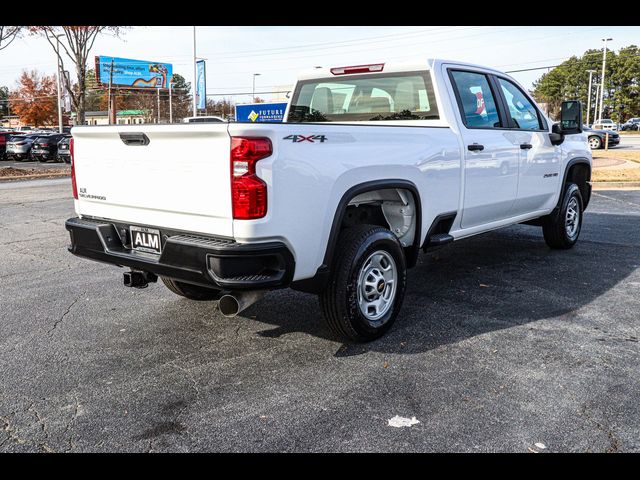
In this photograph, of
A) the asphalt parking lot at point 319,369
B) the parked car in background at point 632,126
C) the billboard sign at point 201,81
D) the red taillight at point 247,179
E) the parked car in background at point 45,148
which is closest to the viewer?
the asphalt parking lot at point 319,369

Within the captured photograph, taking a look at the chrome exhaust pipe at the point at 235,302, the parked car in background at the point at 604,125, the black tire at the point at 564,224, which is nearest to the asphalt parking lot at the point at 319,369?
the chrome exhaust pipe at the point at 235,302

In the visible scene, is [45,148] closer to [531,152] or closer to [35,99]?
[531,152]

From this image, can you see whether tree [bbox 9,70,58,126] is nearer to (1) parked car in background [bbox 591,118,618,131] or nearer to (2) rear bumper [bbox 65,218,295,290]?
(1) parked car in background [bbox 591,118,618,131]

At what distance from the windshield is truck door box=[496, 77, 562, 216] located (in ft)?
3.67

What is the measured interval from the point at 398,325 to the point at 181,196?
78.7 inches

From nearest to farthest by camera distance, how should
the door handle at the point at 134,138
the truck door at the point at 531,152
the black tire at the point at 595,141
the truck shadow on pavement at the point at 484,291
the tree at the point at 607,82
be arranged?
the door handle at the point at 134,138 → the truck shadow on pavement at the point at 484,291 → the truck door at the point at 531,152 → the black tire at the point at 595,141 → the tree at the point at 607,82

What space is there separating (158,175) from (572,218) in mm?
5520

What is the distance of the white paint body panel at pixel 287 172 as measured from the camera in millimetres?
3406

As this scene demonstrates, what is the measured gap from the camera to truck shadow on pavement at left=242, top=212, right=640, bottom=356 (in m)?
4.52

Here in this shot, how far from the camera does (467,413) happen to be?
3.21 m

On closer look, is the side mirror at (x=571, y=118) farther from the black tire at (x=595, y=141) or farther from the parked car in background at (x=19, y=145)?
the parked car in background at (x=19, y=145)

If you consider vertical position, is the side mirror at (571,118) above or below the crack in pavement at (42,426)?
above

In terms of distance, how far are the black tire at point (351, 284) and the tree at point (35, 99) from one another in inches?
3343
